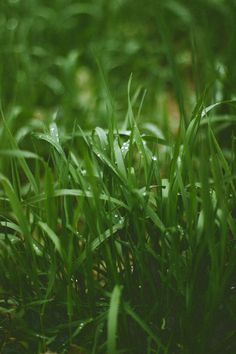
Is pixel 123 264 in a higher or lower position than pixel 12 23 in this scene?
lower

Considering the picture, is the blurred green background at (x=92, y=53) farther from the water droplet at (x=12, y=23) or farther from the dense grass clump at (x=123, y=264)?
the dense grass clump at (x=123, y=264)

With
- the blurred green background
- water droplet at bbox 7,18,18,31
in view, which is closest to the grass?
the blurred green background

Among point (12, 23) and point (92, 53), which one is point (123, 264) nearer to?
point (92, 53)

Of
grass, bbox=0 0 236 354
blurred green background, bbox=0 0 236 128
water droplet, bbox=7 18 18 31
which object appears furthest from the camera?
water droplet, bbox=7 18 18 31

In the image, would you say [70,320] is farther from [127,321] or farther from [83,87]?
→ [83,87]

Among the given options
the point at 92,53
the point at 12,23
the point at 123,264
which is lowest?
the point at 123,264

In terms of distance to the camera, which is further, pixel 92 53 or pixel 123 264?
pixel 92 53

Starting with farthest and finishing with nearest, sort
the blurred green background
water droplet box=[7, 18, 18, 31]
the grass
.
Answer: water droplet box=[7, 18, 18, 31] → the blurred green background → the grass

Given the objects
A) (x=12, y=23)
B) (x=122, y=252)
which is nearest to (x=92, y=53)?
(x=12, y=23)

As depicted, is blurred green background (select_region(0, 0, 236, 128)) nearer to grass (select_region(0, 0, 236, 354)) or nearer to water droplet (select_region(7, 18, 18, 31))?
water droplet (select_region(7, 18, 18, 31))
